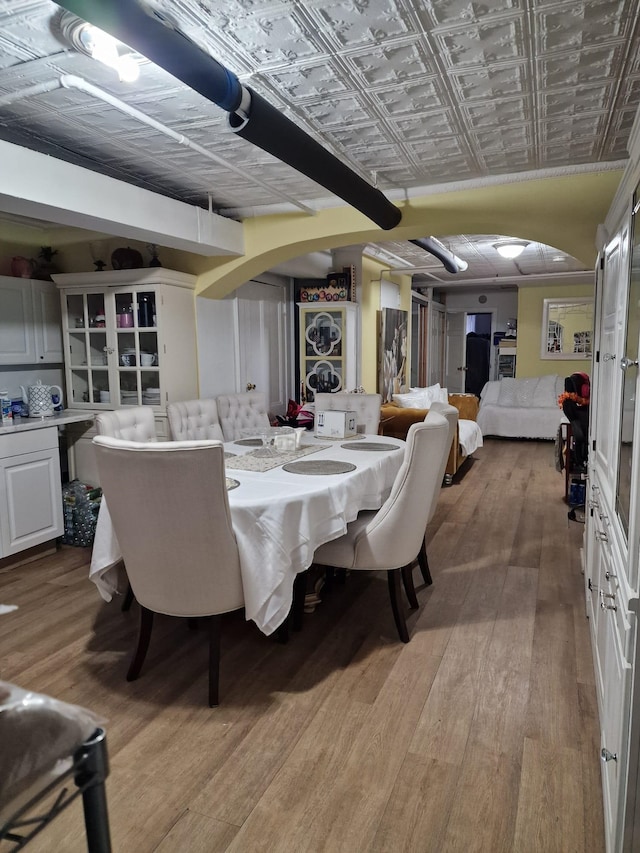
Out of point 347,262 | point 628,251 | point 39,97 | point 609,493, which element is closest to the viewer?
point 628,251

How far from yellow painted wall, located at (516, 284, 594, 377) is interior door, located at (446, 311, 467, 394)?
6.58 ft

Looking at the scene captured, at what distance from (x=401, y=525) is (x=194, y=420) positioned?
2.01 meters

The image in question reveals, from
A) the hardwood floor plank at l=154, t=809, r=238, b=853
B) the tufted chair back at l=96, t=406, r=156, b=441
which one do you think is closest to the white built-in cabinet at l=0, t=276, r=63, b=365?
the tufted chair back at l=96, t=406, r=156, b=441

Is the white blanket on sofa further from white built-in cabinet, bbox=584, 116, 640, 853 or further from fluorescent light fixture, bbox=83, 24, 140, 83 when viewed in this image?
fluorescent light fixture, bbox=83, 24, 140, 83

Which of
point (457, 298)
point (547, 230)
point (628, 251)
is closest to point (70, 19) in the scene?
point (628, 251)

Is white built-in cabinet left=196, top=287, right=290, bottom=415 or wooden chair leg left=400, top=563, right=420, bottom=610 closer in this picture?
wooden chair leg left=400, top=563, right=420, bottom=610

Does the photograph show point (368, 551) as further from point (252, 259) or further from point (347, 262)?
point (347, 262)

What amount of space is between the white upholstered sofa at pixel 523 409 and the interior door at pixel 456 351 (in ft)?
8.16

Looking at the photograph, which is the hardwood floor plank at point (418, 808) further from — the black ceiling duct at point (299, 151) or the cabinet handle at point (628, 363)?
the black ceiling duct at point (299, 151)

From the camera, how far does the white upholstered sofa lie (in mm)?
7918

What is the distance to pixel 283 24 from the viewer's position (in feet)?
5.88

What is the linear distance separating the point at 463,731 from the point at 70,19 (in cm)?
273

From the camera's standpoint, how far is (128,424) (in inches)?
120

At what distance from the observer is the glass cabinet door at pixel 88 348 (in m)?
4.24
